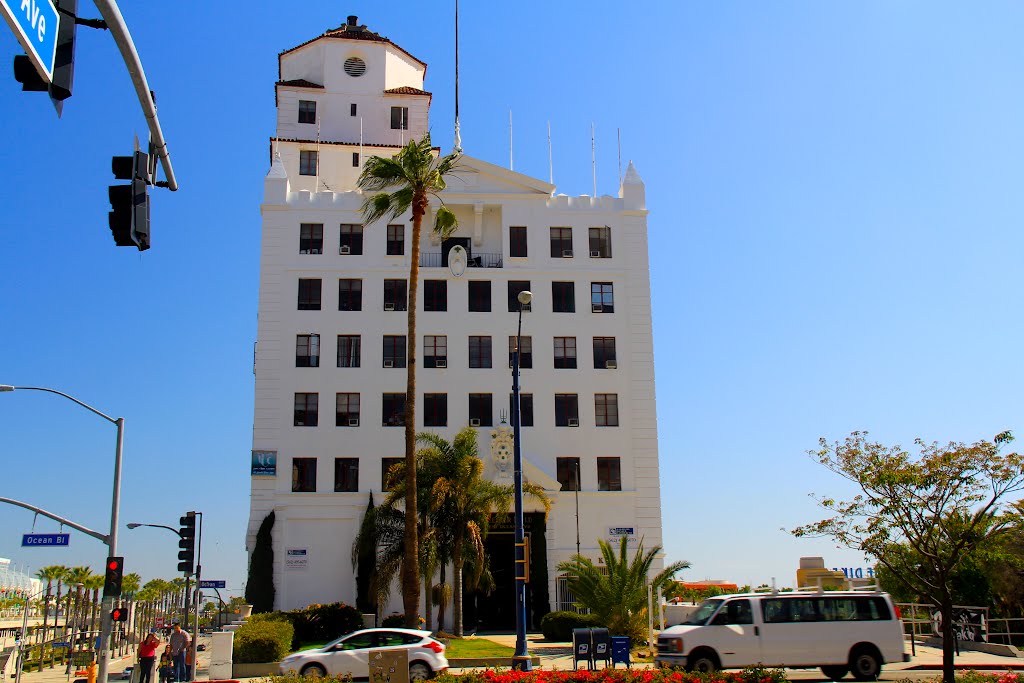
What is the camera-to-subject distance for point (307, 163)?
54375 mm

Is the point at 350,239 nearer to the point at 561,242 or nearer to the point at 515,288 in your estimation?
the point at 515,288

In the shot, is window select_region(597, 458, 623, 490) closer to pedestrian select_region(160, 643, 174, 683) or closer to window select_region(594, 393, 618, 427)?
window select_region(594, 393, 618, 427)

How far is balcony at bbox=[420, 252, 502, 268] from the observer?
1889 inches

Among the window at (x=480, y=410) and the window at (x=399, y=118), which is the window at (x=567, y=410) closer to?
the window at (x=480, y=410)

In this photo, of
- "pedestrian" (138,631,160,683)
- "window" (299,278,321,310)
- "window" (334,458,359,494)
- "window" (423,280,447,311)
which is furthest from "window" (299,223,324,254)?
"pedestrian" (138,631,160,683)

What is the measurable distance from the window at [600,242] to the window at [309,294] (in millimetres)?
13794

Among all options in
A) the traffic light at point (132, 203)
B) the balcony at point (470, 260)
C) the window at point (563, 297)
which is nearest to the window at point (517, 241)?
the balcony at point (470, 260)

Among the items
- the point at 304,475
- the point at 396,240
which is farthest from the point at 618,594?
the point at 396,240

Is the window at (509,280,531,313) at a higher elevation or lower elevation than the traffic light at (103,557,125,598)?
higher

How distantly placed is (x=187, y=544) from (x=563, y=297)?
80.7 feet

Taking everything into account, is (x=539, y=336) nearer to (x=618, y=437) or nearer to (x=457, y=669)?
(x=618, y=437)

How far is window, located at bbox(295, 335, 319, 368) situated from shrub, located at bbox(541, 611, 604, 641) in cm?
1747

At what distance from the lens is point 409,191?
111ft

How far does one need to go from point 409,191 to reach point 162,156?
23.6m
